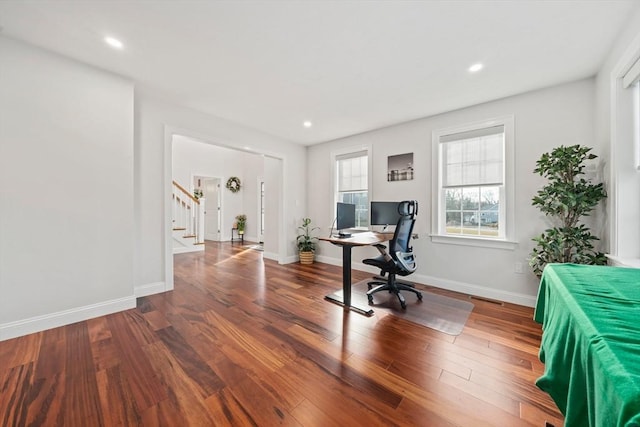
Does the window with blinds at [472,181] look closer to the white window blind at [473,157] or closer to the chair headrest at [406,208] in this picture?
the white window blind at [473,157]

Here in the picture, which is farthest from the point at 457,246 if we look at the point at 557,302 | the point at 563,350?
the point at 563,350

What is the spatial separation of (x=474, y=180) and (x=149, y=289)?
4.53 meters

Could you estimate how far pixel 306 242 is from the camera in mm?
5039

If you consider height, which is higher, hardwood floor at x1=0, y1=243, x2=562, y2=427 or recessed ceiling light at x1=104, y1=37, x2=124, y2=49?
recessed ceiling light at x1=104, y1=37, x2=124, y2=49

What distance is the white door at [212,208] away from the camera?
26.1ft

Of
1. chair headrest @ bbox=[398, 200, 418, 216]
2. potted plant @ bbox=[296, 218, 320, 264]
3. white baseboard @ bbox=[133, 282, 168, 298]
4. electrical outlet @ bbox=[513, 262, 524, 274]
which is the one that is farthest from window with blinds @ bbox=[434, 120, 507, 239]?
white baseboard @ bbox=[133, 282, 168, 298]

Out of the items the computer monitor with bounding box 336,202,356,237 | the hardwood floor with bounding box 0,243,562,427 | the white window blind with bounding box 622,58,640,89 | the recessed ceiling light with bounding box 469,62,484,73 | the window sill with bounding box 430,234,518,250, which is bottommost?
the hardwood floor with bounding box 0,243,562,427

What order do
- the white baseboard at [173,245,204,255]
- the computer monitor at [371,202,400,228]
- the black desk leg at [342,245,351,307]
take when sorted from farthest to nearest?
the white baseboard at [173,245,204,255] → the computer monitor at [371,202,400,228] → the black desk leg at [342,245,351,307]

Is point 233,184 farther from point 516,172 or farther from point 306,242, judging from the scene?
point 516,172

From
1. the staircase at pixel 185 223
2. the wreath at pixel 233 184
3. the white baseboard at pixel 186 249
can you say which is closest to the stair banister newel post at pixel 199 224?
the staircase at pixel 185 223

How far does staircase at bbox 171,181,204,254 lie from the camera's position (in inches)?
245

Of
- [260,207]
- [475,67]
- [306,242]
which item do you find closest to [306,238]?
[306,242]

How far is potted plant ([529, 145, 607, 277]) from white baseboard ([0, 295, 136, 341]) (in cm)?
447

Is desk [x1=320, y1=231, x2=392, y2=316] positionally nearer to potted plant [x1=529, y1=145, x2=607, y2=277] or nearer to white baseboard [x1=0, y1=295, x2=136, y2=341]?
potted plant [x1=529, y1=145, x2=607, y2=277]
